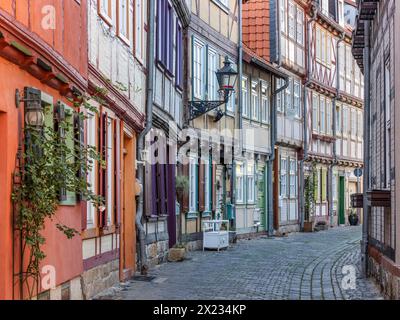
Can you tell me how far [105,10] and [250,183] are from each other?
16473 millimetres

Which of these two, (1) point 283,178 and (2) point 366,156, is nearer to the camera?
(2) point 366,156

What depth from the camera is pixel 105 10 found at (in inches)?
459

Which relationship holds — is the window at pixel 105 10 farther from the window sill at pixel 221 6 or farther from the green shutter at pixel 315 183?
the green shutter at pixel 315 183

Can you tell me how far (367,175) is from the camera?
48.8 feet

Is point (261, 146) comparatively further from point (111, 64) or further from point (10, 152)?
point (10, 152)

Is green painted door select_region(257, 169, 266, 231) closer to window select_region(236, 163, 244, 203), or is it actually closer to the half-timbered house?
window select_region(236, 163, 244, 203)

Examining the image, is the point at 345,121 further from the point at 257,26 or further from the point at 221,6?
the point at 221,6

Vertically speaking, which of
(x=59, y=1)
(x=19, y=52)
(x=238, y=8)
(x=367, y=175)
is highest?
(x=238, y=8)

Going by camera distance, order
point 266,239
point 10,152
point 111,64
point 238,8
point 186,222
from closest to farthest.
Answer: point 10,152
point 111,64
point 186,222
point 238,8
point 266,239

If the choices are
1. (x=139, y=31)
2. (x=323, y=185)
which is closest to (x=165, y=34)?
(x=139, y=31)

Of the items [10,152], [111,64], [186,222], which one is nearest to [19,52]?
[10,152]

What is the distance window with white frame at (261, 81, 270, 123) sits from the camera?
28812 mm

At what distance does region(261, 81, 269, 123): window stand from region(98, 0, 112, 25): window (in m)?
17.1
